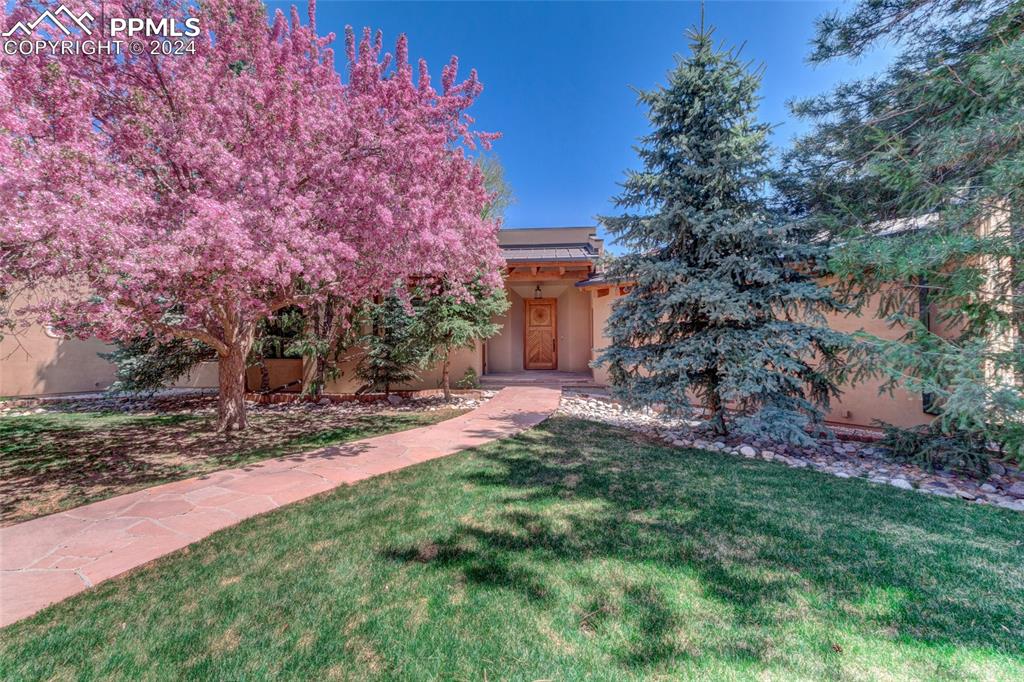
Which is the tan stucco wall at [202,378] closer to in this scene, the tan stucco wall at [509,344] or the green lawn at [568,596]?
the tan stucco wall at [509,344]

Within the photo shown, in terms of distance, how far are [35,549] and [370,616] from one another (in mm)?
2769

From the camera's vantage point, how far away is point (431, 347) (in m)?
8.50

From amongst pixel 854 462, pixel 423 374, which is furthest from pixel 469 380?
pixel 854 462

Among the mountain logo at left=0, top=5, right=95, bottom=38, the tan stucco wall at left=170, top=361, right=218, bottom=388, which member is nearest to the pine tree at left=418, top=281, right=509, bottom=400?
the mountain logo at left=0, top=5, right=95, bottom=38

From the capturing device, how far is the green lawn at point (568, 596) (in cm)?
178

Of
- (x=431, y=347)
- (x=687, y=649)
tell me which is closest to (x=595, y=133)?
(x=431, y=347)

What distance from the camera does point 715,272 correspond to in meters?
5.32

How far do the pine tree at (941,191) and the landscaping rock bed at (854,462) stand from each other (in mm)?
622

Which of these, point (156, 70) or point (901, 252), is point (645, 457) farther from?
point (156, 70)

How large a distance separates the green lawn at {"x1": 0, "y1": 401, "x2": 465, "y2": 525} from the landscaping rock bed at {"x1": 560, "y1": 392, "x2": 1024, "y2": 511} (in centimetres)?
401

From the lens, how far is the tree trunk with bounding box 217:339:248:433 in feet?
20.1

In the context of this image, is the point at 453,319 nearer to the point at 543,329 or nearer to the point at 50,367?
the point at 543,329

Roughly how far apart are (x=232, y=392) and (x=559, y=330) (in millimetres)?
9336

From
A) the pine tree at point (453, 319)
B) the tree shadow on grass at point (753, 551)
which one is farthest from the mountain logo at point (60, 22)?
the tree shadow on grass at point (753, 551)
